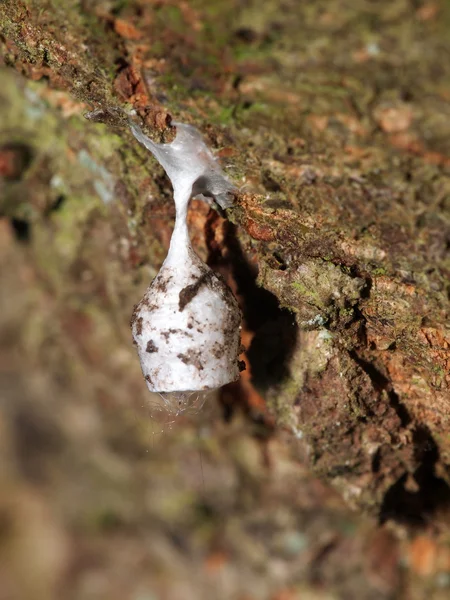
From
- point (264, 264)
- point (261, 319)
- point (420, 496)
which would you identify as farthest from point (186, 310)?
point (420, 496)

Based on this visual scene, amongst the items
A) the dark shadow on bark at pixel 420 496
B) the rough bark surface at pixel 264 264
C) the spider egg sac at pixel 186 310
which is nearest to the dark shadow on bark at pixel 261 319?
the rough bark surface at pixel 264 264

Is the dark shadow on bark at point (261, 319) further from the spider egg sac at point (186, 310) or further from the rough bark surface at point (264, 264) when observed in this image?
the spider egg sac at point (186, 310)

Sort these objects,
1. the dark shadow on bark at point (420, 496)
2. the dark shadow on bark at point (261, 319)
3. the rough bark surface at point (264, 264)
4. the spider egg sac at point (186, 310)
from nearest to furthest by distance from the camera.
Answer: the rough bark surface at point (264, 264), the spider egg sac at point (186, 310), the dark shadow on bark at point (261, 319), the dark shadow on bark at point (420, 496)

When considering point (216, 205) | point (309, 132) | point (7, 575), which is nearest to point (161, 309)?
point (216, 205)

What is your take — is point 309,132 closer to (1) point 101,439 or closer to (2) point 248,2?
(2) point 248,2

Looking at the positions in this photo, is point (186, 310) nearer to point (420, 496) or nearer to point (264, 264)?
point (264, 264)

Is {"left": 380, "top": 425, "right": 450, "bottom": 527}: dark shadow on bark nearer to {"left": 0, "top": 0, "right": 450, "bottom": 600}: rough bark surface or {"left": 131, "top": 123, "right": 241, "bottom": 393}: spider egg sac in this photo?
{"left": 0, "top": 0, "right": 450, "bottom": 600}: rough bark surface
